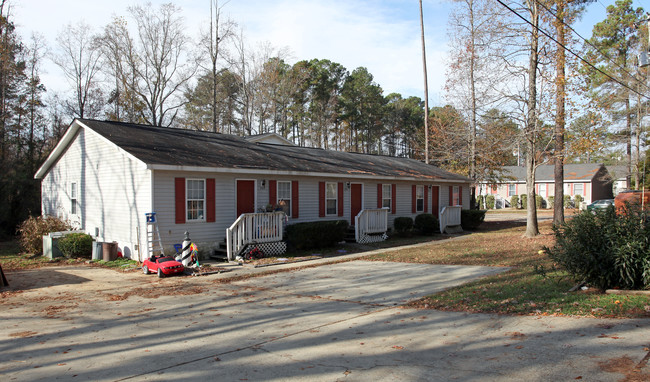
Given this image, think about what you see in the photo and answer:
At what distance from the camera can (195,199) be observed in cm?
1409

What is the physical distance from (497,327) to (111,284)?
8.98 meters

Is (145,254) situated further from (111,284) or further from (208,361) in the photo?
(208,361)

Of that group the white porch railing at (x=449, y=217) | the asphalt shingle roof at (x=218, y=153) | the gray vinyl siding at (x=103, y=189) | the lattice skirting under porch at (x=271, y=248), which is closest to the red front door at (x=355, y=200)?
the asphalt shingle roof at (x=218, y=153)

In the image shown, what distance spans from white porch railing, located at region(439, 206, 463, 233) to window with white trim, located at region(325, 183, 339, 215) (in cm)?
674

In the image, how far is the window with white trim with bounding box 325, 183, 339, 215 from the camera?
18641mm

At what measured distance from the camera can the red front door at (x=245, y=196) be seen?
1531 centimetres

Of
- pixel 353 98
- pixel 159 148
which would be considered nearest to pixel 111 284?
pixel 159 148

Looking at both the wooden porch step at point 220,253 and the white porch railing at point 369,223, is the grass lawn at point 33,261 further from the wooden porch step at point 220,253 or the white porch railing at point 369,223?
the white porch railing at point 369,223

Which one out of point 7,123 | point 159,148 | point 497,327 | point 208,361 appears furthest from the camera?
point 7,123

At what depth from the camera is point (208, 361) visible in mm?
5141

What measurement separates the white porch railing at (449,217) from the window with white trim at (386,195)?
124 inches

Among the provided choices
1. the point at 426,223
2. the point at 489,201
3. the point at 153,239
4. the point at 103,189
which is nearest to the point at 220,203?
the point at 153,239

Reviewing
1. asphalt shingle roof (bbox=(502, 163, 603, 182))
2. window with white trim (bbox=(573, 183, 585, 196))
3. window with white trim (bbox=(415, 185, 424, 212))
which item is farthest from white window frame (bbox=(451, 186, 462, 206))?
window with white trim (bbox=(573, 183, 585, 196))

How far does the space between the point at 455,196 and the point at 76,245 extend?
67.2ft
